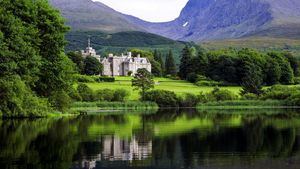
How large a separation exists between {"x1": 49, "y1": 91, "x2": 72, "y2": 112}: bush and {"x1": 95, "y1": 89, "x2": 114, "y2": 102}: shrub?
3034 cm

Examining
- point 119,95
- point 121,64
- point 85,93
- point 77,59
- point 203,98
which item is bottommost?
point 203,98

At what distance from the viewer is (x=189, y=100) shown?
107m

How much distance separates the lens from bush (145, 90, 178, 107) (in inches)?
4139

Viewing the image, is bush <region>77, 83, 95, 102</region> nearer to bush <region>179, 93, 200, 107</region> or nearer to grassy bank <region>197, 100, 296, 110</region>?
bush <region>179, 93, 200, 107</region>

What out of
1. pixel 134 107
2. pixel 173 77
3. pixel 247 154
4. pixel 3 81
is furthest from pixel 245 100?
pixel 247 154

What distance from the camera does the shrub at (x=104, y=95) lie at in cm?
9944

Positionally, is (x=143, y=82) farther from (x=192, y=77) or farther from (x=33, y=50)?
(x=33, y=50)

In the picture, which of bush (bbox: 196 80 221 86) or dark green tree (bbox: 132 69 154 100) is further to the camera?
bush (bbox: 196 80 221 86)

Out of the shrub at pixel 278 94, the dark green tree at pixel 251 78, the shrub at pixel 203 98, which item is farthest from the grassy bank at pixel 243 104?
the dark green tree at pixel 251 78

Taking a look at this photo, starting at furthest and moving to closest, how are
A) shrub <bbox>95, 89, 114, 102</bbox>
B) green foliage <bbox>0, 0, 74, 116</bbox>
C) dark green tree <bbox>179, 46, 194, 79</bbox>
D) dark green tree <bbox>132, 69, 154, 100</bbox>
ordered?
dark green tree <bbox>179, 46, 194, 79</bbox> → dark green tree <bbox>132, 69, 154, 100</bbox> → shrub <bbox>95, 89, 114, 102</bbox> → green foliage <bbox>0, 0, 74, 116</bbox>

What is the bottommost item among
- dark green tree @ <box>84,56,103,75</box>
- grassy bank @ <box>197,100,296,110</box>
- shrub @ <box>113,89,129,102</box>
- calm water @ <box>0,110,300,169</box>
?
grassy bank @ <box>197,100,296,110</box>

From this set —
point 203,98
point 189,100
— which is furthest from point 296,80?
point 189,100

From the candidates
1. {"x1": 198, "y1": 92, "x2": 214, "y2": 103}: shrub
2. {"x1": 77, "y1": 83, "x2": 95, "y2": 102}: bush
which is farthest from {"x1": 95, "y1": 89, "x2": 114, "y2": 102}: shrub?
{"x1": 198, "y1": 92, "x2": 214, "y2": 103}: shrub

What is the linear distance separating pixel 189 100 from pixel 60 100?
44608 millimetres
